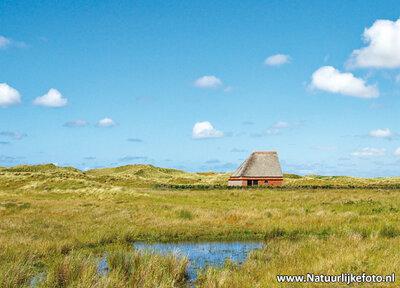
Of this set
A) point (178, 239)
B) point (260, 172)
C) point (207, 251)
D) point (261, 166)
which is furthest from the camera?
point (261, 166)

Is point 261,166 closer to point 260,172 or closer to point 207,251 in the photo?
point 260,172

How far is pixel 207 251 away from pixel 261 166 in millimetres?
45851

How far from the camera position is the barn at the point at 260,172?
5644 centimetres

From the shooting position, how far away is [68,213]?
856 inches

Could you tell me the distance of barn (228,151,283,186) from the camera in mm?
56438

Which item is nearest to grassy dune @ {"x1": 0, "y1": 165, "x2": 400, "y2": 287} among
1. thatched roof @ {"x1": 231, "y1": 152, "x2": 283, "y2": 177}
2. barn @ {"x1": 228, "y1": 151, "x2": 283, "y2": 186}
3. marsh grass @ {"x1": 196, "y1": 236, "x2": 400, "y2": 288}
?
marsh grass @ {"x1": 196, "y1": 236, "x2": 400, "y2": 288}

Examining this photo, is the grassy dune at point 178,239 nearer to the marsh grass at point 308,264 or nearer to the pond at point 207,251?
the marsh grass at point 308,264

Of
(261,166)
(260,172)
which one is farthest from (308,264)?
(261,166)

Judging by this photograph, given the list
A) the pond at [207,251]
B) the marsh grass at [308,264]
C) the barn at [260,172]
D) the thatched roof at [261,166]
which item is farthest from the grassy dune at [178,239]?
the thatched roof at [261,166]

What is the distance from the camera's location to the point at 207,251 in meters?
13.1

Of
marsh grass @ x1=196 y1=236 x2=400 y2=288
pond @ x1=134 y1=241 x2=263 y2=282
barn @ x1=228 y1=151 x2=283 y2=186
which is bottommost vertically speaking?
pond @ x1=134 y1=241 x2=263 y2=282

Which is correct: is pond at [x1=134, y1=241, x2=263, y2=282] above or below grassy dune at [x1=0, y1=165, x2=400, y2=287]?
below

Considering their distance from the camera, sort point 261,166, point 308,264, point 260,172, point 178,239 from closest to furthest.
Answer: point 308,264, point 178,239, point 260,172, point 261,166

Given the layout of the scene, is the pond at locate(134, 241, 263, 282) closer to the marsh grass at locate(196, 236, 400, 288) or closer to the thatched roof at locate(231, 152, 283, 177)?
the marsh grass at locate(196, 236, 400, 288)
